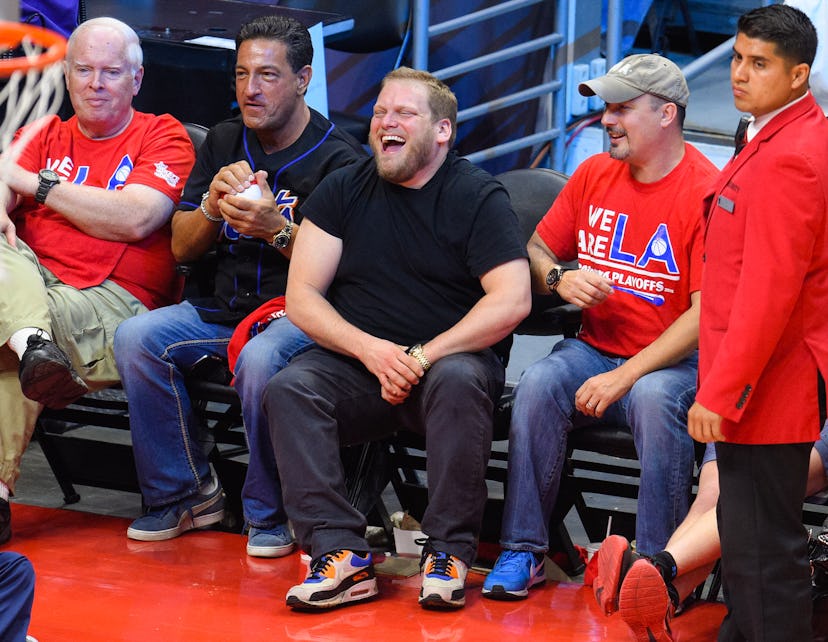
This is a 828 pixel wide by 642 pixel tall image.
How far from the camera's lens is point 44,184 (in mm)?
3990

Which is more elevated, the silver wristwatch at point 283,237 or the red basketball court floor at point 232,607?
the silver wristwatch at point 283,237

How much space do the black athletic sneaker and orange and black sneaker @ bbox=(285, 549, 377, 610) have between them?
90cm

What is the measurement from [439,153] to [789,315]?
134cm

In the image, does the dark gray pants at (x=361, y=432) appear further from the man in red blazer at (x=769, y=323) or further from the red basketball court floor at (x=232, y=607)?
the man in red blazer at (x=769, y=323)

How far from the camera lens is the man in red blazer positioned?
2.55 m

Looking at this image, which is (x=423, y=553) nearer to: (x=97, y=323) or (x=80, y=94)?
(x=97, y=323)

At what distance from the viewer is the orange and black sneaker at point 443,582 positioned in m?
3.22

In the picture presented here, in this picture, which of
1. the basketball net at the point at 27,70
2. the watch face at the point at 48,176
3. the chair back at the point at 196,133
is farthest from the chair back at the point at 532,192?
the basketball net at the point at 27,70

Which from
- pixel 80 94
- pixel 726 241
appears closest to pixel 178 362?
pixel 80 94

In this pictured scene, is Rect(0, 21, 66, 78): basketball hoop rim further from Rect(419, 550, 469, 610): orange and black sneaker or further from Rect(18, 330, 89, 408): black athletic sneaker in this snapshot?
Rect(419, 550, 469, 610): orange and black sneaker

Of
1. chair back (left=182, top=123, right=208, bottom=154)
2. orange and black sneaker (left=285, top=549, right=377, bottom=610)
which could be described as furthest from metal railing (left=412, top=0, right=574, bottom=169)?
orange and black sneaker (left=285, top=549, right=377, bottom=610)

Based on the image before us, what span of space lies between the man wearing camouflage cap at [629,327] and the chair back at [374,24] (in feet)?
6.34

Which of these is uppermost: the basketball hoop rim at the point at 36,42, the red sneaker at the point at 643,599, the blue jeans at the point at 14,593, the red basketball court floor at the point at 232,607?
the basketball hoop rim at the point at 36,42

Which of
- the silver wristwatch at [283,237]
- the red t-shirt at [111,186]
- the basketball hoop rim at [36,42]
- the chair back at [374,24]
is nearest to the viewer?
the basketball hoop rim at [36,42]
